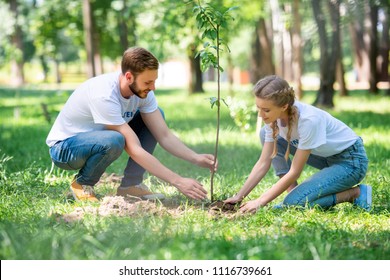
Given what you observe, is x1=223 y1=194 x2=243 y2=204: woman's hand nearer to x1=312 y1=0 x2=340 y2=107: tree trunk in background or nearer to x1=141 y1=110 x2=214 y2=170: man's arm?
x1=141 y1=110 x2=214 y2=170: man's arm

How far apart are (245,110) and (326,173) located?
2.11 m

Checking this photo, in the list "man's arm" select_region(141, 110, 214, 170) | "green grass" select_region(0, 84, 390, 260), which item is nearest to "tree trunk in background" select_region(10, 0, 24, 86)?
"green grass" select_region(0, 84, 390, 260)

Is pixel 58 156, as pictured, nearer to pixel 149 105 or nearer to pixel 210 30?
pixel 149 105

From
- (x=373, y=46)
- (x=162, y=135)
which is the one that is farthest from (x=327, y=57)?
(x=162, y=135)

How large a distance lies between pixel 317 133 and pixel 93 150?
5.42 feet

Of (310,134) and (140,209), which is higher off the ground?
(310,134)

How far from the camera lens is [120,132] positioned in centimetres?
466

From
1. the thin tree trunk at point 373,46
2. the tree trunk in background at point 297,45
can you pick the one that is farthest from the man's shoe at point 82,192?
the thin tree trunk at point 373,46

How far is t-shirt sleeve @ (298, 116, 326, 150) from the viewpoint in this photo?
4332 millimetres

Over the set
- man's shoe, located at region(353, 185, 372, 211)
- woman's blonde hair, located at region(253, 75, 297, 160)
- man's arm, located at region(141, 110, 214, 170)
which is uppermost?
woman's blonde hair, located at region(253, 75, 297, 160)

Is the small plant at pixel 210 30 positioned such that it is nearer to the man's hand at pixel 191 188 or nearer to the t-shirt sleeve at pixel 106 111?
the man's hand at pixel 191 188

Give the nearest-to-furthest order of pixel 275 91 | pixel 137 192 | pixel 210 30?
pixel 275 91 → pixel 210 30 → pixel 137 192

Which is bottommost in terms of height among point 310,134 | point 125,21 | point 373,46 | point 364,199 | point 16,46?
point 364,199
